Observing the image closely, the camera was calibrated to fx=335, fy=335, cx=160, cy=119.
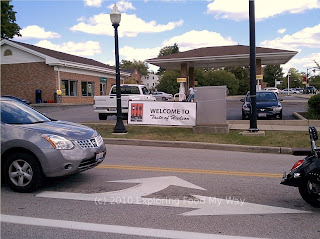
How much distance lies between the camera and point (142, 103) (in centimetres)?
1375

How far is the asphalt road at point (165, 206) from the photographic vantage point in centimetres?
430

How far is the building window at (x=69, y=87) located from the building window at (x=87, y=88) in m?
1.61

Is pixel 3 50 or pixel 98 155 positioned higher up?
pixel 3 50

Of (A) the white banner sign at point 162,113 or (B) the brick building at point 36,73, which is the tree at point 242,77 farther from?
(A) the white banner sign at point 162,113

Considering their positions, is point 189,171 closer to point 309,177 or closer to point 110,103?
point 309,177

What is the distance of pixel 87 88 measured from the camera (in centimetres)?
3812

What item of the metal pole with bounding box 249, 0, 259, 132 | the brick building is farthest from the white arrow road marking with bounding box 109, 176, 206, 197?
the brick building

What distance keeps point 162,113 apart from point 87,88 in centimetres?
2630

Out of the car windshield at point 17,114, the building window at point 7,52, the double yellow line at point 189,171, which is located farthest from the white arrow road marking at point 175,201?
the building window at point 7,52

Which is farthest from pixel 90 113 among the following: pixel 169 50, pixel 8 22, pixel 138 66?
pixel 169 50

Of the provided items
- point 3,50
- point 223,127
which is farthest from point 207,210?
point 3,50

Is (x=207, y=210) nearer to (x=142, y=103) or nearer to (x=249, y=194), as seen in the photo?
(x=249, y=194)

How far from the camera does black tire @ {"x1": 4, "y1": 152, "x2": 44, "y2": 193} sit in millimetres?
5684

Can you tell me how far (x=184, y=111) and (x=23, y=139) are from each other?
8167 millimetres
